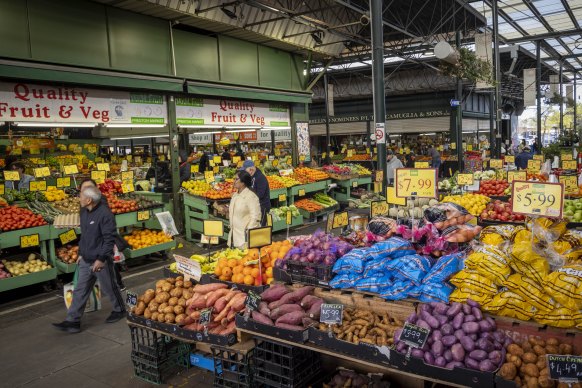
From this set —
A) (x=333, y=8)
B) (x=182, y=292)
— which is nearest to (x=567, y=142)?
(x=333, y=8)

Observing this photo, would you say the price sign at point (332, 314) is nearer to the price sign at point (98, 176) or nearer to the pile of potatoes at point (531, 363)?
the pile of potatoes at point (531, 363)

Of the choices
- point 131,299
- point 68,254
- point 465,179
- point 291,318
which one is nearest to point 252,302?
point 291,318

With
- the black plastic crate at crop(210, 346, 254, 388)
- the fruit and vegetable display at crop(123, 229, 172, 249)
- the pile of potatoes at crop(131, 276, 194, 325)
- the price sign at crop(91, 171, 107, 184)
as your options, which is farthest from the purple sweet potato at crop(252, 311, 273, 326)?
the price sign at crop(91, 171, 107, 184)

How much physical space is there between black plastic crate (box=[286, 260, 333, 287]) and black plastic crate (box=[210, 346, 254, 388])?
73 centimetres

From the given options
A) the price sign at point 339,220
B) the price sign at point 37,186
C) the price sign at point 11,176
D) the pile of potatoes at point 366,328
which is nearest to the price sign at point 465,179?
the price sign at point 339,220

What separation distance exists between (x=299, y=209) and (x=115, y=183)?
460cm

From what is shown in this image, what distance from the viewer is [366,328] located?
10.3 feet

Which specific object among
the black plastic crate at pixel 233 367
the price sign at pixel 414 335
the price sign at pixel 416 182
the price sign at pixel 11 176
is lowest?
the black plastic crate at pixel 233 367

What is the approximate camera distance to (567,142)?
754 inches

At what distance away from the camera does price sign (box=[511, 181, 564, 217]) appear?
3.69 metres

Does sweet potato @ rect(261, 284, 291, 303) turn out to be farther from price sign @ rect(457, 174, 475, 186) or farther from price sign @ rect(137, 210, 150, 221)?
price sign @ rect(457, 174, 475, 186)

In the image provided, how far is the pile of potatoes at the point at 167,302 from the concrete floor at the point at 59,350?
62cm

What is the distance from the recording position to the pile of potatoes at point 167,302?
13.0 ft

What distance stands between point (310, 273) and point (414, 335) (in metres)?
1.23
